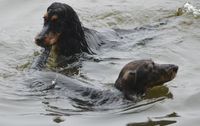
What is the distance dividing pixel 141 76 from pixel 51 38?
7.42ft

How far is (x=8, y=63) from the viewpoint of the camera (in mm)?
10773

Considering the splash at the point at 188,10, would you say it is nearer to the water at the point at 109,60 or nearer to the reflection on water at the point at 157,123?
the water at the point at 109,60

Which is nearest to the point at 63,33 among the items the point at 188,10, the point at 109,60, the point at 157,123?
the point at 109,60

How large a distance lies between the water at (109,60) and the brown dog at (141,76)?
9.3 inches

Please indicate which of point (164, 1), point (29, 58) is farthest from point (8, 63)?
point (164, 1)

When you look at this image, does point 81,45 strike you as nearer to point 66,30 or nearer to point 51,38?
point 66,30

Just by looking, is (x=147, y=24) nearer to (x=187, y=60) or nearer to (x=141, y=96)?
(x=187, y=60)

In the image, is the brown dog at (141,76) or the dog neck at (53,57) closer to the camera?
the brown dog at (141,76)

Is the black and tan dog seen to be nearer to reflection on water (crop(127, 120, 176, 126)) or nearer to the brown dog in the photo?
the brown dog

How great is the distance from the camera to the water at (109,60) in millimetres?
8477

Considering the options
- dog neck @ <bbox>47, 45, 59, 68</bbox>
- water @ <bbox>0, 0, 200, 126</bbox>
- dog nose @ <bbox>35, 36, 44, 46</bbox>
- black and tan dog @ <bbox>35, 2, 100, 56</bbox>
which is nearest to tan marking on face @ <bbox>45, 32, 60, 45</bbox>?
black and tan dog @ <bbox>35, 2, 100, 56</bbox>

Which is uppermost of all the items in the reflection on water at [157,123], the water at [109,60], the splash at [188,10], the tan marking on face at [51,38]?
the splash at [188,10]

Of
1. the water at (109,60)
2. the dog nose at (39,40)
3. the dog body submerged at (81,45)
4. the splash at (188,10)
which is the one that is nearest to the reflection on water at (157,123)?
the water at (109,60)

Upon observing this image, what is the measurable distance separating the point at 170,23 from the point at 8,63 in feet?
12.4
